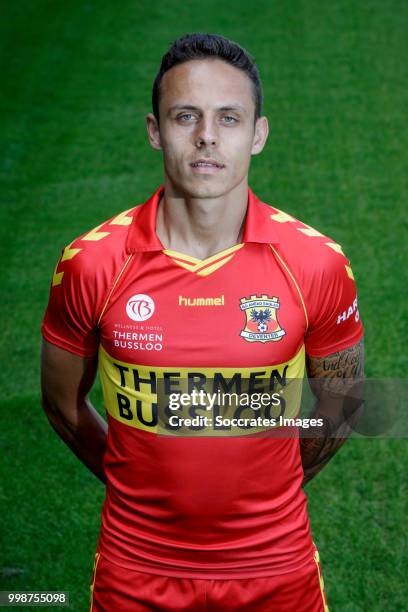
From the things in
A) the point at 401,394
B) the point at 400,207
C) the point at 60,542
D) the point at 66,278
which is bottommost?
the point at 60,542

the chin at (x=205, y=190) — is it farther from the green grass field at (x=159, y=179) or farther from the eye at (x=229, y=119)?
the green grass field at (x=159, y=179)

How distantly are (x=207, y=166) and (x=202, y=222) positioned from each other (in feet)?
0.62

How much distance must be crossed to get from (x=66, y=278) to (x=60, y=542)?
2279 millimetres

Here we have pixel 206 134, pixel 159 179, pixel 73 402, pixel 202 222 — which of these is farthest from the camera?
pixel 159 179

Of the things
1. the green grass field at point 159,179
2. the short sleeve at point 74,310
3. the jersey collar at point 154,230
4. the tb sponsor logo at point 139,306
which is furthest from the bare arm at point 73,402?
the green grass field at point 159,179

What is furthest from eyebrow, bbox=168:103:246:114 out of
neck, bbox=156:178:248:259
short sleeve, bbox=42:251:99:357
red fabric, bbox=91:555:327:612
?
red fabric, bbox=91:555:327:612

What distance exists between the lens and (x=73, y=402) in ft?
10.5

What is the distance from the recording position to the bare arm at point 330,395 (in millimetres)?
3066

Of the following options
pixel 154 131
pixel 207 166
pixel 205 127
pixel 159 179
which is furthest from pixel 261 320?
pixel 159 179

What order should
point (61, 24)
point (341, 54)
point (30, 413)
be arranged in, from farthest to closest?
point (61, 24)
point (341, 54)
point (30, 413)

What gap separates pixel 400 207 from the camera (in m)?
7.91

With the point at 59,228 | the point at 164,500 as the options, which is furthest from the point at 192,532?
the point at 59,228

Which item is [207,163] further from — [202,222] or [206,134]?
[202,222]

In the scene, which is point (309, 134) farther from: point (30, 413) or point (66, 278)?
point (66, 278)
